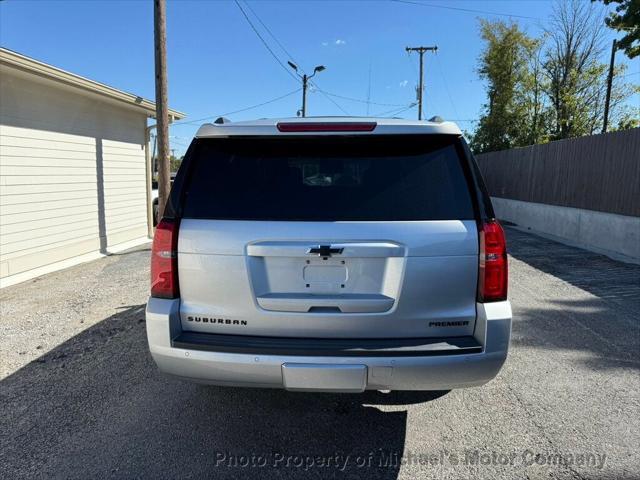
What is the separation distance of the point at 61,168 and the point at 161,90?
8.37ft

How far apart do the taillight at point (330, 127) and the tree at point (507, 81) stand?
28.7m

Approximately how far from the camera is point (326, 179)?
2766 mm

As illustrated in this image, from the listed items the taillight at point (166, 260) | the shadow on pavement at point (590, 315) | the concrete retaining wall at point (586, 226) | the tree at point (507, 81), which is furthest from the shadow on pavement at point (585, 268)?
the tree at point (507, 81)

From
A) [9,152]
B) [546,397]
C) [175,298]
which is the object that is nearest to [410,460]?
[546,397]

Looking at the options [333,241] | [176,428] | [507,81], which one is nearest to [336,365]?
[333,241]

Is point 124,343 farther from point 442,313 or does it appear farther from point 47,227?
point 47,227

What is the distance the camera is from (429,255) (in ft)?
8.41

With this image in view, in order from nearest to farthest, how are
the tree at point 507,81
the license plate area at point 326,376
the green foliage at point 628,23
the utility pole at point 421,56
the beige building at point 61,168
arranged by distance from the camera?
the license plate area at point 326,376 → the beige building at point 61,168 → the green foliage at point 628,23 → the tree at point 507,81 → the utility pole at point 421,56

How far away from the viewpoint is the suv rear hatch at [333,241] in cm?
258

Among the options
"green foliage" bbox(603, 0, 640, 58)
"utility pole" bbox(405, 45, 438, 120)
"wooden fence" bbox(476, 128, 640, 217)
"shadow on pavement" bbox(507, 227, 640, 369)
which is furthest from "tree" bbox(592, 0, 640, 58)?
"utility pole" bbox(405, 45, 438, 120)

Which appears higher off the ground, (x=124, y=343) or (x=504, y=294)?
(x=504, y=294)

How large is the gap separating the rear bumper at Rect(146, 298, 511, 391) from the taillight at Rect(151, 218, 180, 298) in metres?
Answer: 0.07

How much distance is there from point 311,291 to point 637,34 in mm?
17251

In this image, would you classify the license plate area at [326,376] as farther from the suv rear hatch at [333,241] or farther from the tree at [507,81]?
the tree at [507,81]
